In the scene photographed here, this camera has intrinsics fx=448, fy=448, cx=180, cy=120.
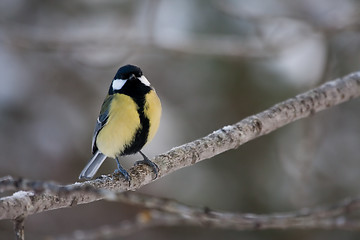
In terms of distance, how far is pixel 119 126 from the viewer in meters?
2.51

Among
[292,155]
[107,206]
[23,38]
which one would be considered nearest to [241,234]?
[292,155]

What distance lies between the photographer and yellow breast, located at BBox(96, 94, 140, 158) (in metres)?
2.49

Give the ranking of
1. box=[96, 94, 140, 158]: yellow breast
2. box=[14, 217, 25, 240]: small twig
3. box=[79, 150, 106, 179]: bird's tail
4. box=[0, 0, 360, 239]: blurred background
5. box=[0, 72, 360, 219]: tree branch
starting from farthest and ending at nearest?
box=[0, 0, 360, 239]: blurred background
box=[79, 150, 106, 179]: bird's tail
box=[96, 94, 140, 158]: yellow breast
box=[0, 72, 360, 219]: tree branch
box=[14, 217, 25, 240]: small twig

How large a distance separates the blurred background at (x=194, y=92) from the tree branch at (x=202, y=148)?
1023 mm

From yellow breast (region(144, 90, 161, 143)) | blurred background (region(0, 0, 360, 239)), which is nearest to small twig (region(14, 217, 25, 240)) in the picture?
yellow breast (region(144, 90, 161, 143))

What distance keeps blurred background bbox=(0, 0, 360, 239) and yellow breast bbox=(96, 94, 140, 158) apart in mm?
1755

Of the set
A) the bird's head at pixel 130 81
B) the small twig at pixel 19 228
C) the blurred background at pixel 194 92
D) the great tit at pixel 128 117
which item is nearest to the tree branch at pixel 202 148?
the small twig at pixel 19 228

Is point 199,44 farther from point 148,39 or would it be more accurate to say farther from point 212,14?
point 212,14

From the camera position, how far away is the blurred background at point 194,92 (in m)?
4.54

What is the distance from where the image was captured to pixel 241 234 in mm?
4680

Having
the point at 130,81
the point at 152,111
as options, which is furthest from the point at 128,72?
the point at 152,111

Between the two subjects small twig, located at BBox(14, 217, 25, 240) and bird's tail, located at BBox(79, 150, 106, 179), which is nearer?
small twig, located at BBox(14, 217, 25, 240)

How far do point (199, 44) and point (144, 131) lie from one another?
2227 mm

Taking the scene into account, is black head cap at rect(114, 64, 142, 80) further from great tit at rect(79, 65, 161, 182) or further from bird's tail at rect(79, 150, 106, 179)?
bird's tail at rect(79, 150, 106, 179)
